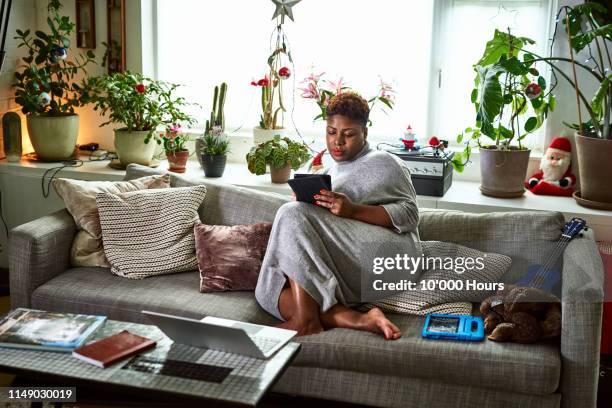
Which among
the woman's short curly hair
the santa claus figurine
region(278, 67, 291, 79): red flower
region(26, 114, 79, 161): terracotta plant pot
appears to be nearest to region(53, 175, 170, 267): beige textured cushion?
region(26, 114, 79, 161): terracotta plant pot

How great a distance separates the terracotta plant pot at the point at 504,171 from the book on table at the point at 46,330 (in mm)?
1979

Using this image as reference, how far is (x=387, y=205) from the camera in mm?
3068

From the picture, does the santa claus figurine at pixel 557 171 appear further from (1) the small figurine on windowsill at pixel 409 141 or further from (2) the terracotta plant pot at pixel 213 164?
(2) the terracotta plant pot at pixel 213 164

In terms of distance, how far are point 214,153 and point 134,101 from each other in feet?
1.68

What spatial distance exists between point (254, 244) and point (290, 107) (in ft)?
4.58

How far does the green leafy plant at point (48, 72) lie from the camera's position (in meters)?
4.23

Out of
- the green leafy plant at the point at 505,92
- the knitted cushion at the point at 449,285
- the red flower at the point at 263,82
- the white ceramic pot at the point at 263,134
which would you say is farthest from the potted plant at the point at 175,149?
the knitted cushion at the point at 449,285

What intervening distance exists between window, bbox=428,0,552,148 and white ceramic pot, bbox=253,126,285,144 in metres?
0.82

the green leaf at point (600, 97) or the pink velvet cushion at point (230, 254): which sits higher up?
the green leaf at point (600, 97)

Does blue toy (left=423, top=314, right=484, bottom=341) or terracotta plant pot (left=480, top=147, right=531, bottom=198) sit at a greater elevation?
terracotta plant pot (left=480, top=147, right=531, bottom=198)

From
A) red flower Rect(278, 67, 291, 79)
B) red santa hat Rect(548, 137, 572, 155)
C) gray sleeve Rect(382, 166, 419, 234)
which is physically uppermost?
red flower Rect(278, 67, 291, 79)

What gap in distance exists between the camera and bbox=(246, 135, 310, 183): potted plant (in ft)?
12.9

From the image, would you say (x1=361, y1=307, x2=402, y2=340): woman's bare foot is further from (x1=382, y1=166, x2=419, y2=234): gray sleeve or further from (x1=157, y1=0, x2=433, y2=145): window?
(x1=157, y1=0, x2=433, y2=145): window

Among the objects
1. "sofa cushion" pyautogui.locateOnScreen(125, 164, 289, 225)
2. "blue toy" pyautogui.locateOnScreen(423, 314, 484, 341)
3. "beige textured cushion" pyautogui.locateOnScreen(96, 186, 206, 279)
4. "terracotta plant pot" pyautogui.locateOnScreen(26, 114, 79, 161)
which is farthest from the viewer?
"terracotta plant pot" pyautogui.locateOnScreen(26, 114, 79, 161)
